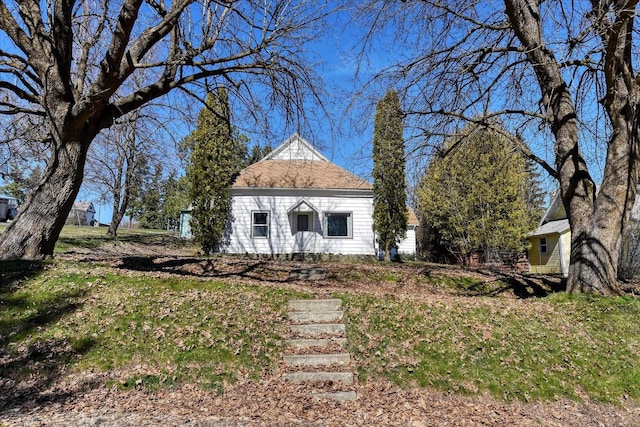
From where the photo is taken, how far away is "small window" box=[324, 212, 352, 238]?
18203 millimetres

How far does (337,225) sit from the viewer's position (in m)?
18.4

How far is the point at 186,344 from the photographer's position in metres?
5.55

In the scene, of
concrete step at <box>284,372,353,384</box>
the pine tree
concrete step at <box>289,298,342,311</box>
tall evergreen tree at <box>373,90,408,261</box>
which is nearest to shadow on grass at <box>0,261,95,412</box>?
concrete step at <box>284,372,353,384</box>

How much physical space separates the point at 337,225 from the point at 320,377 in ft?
43.9

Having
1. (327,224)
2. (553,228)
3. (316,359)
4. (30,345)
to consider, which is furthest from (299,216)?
(30,345)

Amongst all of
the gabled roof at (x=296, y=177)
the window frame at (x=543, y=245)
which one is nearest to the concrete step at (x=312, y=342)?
the gabled roof at (x=296, y=177)

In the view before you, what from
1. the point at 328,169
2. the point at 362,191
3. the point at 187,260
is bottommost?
the point at 187,260

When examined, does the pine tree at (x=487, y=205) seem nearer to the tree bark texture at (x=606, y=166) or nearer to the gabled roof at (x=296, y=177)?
the gabled roof at (x=296, y=177)

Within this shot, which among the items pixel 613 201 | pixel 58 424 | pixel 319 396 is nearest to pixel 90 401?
pixel 58 424

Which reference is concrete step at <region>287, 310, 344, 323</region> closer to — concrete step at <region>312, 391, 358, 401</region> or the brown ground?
the brown ground

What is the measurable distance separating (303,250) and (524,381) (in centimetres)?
1318

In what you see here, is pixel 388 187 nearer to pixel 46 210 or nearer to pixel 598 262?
pixel 598 262

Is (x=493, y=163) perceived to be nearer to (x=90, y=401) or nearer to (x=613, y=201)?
(x=613, y=201)

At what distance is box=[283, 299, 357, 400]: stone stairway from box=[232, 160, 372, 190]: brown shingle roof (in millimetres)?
11426
